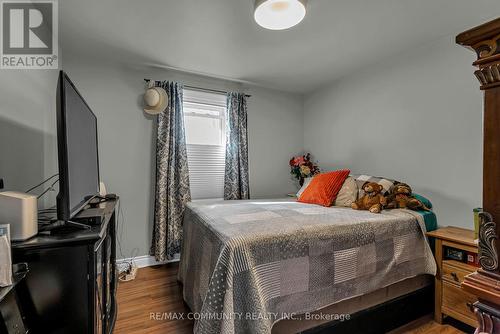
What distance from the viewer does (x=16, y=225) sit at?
886 millimetres

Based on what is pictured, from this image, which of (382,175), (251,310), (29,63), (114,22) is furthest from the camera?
(382,175)

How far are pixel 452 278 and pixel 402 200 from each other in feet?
2.16

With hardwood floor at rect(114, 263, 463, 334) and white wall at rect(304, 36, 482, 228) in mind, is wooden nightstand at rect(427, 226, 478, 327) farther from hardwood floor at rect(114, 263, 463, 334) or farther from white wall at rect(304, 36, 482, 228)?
white wall at rect(304, 36, 482, 228)

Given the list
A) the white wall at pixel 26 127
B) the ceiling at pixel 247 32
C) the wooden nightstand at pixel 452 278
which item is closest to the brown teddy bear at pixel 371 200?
the wooden nightstand at pixel 452 278

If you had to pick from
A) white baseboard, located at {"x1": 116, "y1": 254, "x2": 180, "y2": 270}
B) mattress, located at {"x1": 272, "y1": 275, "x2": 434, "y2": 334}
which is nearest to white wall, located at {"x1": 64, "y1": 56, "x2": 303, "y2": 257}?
white baseboard, located at {"x1": 116, "y1": 254, "x2": 180, "y2": 270}

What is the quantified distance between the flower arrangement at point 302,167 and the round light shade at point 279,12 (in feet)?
6.98

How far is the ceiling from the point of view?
1777mm

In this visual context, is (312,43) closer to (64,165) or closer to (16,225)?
(64,165)

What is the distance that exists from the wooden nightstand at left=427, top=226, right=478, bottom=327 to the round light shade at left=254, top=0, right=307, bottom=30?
195 centimetres

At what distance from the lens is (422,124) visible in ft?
7.78

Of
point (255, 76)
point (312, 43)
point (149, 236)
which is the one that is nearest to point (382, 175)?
point (312, 43)

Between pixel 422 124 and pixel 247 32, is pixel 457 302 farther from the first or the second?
pixel 247 32

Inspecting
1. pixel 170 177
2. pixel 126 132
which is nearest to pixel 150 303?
pixel 170 177

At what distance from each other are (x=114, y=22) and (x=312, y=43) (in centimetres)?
180
